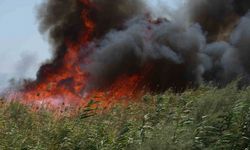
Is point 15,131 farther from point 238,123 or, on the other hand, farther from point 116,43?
point 116,43

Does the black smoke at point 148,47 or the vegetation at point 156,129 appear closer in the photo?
the vegetation at point 156,129

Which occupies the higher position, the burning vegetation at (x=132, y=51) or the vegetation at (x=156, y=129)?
the burning vegetation at (x=132, y=51)

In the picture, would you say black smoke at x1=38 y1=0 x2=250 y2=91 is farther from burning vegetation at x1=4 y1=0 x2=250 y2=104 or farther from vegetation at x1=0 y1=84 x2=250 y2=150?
vegetation at x1=0 y1=84 x2=250 y2=150

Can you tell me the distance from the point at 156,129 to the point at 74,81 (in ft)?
52.7

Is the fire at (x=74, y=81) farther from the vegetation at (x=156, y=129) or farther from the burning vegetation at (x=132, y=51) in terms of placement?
the vegetation at (x=156, y=129)

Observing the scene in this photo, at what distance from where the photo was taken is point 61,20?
28.3 meters

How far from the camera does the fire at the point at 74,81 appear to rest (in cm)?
2175

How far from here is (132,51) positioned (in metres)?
27.9

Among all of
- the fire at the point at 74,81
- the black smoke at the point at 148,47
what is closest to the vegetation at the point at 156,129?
the fire at the point at 74,81

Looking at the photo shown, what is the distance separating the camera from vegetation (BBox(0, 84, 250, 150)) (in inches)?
311

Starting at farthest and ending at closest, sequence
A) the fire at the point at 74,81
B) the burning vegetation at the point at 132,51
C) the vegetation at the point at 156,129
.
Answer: the burning vegetation at the point at 132,51 < the fire at the point at 74,81 < the vegetation at the point at 156,129

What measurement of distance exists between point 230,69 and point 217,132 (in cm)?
2140

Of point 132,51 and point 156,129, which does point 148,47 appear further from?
point 156,129

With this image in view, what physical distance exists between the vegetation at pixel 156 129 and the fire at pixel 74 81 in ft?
33.8
